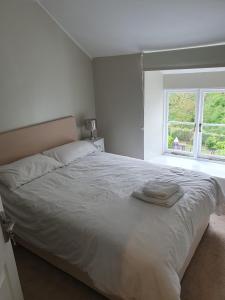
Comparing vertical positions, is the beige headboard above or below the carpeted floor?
above

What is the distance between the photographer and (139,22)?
2.66 metres

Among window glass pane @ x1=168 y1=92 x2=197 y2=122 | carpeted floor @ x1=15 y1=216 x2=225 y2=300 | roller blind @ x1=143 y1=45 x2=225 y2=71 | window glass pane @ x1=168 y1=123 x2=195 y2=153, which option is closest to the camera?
carpeted floor @ x1=15 y1=216 x2=225 y2=300

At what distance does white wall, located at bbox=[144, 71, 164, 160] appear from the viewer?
3.54 meters

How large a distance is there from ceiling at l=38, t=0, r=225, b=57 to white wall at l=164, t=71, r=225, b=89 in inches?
32.2

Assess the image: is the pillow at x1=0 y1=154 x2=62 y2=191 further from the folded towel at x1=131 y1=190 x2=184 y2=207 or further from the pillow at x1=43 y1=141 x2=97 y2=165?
the folded towel at x1=131 y1=190 x2=184 y2=207

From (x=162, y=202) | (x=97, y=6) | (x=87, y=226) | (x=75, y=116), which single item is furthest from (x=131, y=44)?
(x=87, y=226)

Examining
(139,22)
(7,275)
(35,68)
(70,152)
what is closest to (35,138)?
(70,152)

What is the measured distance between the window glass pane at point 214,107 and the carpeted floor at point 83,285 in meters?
1.94

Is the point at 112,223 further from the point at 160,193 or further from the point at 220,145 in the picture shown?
the point at 220,145

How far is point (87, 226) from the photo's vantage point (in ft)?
5.59

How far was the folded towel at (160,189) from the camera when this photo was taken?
1.95m

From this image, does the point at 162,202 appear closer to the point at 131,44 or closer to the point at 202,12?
the point at 202,12

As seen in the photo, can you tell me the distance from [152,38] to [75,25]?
1.03m

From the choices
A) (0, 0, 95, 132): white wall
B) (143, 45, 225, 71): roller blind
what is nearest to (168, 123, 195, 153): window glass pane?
(143, 45, 225, 71): roller blind
